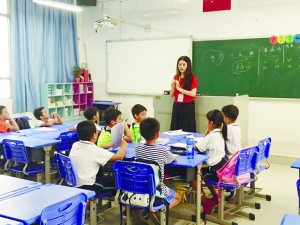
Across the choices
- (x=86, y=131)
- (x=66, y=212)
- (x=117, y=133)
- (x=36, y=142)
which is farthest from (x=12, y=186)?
(x=36, y=142)

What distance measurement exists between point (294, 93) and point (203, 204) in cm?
358

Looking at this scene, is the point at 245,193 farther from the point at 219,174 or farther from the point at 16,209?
the point at 16,209

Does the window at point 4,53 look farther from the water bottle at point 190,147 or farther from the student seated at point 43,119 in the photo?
the water bottle at point 190,147

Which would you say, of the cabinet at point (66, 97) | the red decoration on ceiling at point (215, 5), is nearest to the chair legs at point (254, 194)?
the red decoration on ceiling at point (215, 5)

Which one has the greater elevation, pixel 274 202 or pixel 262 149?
pixel 262 149

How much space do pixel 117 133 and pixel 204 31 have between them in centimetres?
425

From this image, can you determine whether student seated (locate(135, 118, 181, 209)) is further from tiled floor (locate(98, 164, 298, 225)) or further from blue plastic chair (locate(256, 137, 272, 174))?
blue plastic chair (locate(256, 137, 272, 174))

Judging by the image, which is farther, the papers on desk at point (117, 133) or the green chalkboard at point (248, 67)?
the green chalkboard at point (248, 67)

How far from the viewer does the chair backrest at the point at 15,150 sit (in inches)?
155

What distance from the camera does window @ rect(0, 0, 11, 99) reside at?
706 centimetres

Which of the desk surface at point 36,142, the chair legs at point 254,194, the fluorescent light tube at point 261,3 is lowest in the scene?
the chair legs at point 254,194

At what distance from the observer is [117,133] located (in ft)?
12.6

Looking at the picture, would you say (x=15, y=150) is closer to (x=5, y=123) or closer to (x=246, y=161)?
(x=5, y=123)

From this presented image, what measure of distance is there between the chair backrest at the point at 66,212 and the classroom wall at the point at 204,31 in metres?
5.27
